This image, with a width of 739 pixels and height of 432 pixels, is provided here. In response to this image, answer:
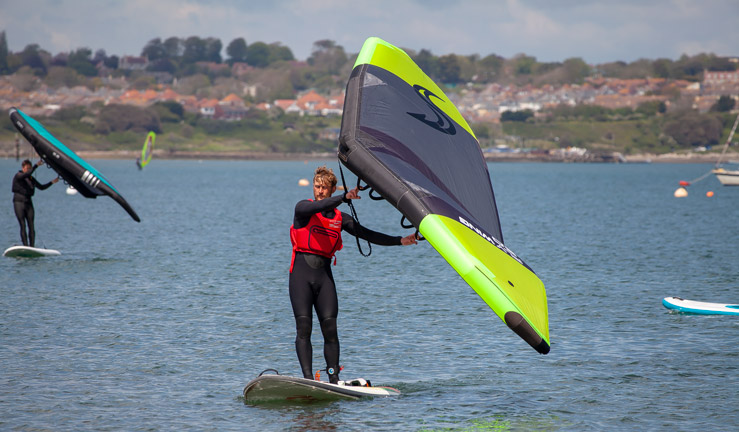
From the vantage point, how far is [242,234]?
117 ft

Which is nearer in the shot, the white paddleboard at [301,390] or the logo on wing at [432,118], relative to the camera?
the white paddleboard at [301,390]

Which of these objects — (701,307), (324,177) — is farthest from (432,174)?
(701,307)

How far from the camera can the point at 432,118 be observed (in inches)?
428

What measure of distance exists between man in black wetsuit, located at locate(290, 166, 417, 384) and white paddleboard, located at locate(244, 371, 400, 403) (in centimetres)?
16

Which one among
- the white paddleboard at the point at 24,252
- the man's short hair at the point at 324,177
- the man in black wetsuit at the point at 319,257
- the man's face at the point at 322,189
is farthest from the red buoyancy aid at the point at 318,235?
the white paddleboard at the point at 24,252

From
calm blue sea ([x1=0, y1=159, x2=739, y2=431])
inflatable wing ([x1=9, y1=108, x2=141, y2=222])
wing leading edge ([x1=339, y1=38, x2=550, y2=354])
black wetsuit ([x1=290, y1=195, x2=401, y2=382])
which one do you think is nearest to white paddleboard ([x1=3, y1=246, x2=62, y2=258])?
calm blue sea ([x1=0, y1=159, x2=739, y2=431])

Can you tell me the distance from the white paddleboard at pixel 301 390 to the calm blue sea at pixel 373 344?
5.4 inches

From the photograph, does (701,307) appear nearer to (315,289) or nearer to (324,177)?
(315,289)

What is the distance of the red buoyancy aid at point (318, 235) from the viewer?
9633 millimetres

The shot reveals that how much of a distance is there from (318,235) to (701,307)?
951 cm

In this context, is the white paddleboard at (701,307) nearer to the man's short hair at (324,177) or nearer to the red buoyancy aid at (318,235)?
the red buoyancy aid at (318,235)

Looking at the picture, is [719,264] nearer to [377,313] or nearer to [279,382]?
[377,313]

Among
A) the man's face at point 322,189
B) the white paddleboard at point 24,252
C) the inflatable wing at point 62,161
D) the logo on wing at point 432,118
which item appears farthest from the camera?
the white paddleboard at point 24,252

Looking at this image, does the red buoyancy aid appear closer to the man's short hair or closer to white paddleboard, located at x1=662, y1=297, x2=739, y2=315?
the man's short hair
